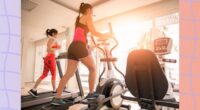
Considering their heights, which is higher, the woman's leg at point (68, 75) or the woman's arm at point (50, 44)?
the woman's arm at point (50, 44)

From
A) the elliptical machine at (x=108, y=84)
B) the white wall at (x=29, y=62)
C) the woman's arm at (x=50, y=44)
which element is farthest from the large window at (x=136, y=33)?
the white wall at (x=29, y=62)

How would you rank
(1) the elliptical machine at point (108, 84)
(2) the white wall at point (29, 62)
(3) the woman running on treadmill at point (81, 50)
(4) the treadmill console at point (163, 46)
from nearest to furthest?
1. (4) the treadmill console at point (163, 46)
2. (3) the woman running on treadmill at point (81, 50)
3. (1) the elliptical machine at point (108, 84)
4. (2) the white wall at point (29, 62)

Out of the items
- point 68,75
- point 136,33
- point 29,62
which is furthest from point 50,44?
point 136,33

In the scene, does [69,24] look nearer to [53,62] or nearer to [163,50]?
[53,62]

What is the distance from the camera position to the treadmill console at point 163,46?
6.05 ft

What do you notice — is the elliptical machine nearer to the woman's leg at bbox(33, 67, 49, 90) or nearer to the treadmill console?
the treadmill console

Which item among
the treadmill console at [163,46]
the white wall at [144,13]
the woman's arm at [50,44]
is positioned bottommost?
the treadmill console at [163,46]

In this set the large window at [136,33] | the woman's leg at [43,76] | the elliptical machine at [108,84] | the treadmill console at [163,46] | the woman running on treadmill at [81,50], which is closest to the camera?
the treadmill console at [163,46]

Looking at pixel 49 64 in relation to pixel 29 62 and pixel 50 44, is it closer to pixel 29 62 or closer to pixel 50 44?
pixel 50 44

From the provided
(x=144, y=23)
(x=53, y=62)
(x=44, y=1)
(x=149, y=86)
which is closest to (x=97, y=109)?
(x=149, y=86)

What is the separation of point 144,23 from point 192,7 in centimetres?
306

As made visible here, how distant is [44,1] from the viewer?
10.8 ft

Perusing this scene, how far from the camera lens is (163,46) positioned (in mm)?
1869

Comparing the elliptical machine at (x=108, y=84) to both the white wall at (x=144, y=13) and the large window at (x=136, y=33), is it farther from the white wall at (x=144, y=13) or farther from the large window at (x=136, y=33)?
the white wall at (x=144, y=13)
